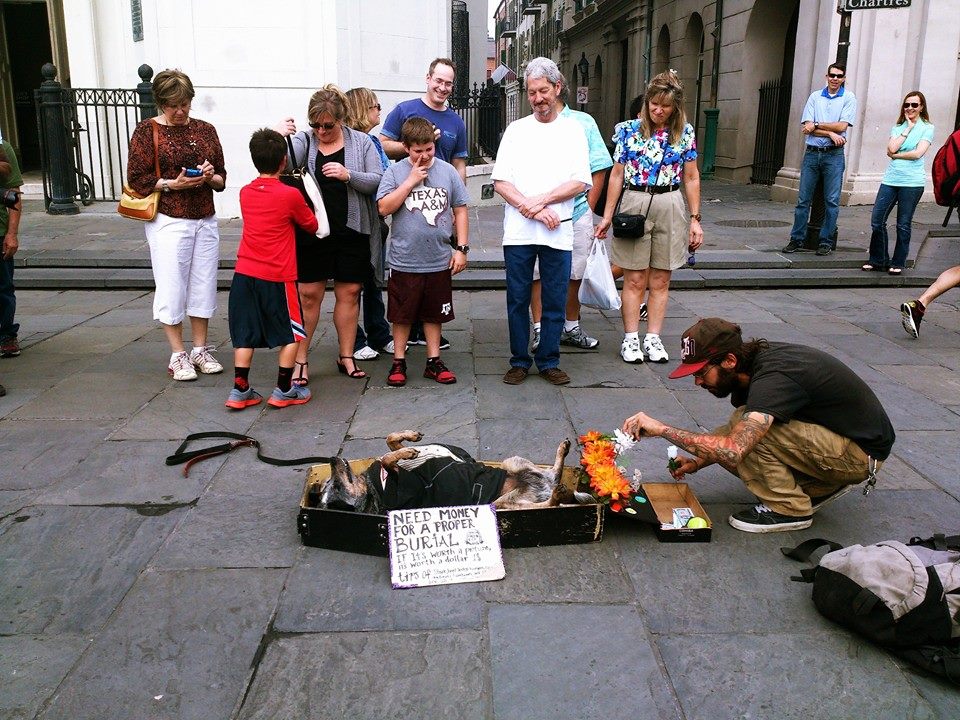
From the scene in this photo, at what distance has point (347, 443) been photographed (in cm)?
476

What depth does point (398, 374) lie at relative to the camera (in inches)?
227

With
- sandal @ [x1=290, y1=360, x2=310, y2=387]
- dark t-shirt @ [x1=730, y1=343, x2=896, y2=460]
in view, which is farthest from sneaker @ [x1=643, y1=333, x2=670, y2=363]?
dark t-shirt @ [x1=730, y1=343, x2=896, y2=460]

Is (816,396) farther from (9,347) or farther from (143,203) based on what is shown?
(9,347)

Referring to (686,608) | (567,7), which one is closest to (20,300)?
(686,608)

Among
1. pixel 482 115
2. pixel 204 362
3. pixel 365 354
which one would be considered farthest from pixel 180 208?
pixel 482 115

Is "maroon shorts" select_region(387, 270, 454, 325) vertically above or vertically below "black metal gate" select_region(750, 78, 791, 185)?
below

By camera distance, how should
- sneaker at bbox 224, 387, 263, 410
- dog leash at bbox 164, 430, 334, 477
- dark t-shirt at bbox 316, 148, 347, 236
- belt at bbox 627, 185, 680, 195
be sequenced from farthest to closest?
belt at bbox 627, 185, 680, 195 → dark t-shirt at bbox 316, 148, 347, 236 → sneaker at bbox 224, 387, 263, 410 → dog leash at bbox 164, 430, 334, 477

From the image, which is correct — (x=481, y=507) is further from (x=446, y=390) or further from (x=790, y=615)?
(x=446, y=390)

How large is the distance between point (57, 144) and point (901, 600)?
13.1 meters

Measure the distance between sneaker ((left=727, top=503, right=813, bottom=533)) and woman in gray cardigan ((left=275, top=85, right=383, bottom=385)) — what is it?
9.62 ft

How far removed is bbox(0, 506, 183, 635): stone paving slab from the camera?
122 inches

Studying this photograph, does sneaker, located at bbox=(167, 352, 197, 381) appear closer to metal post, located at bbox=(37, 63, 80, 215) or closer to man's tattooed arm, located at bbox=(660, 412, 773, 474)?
man's tattooed arm, located at bbox=(660, 412, 773, 474)

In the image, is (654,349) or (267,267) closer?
(267,267)

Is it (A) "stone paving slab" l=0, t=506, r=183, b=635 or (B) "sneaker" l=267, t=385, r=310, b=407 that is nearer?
(A) "stone paving slab" l=0, t=506, r=183, b=635
